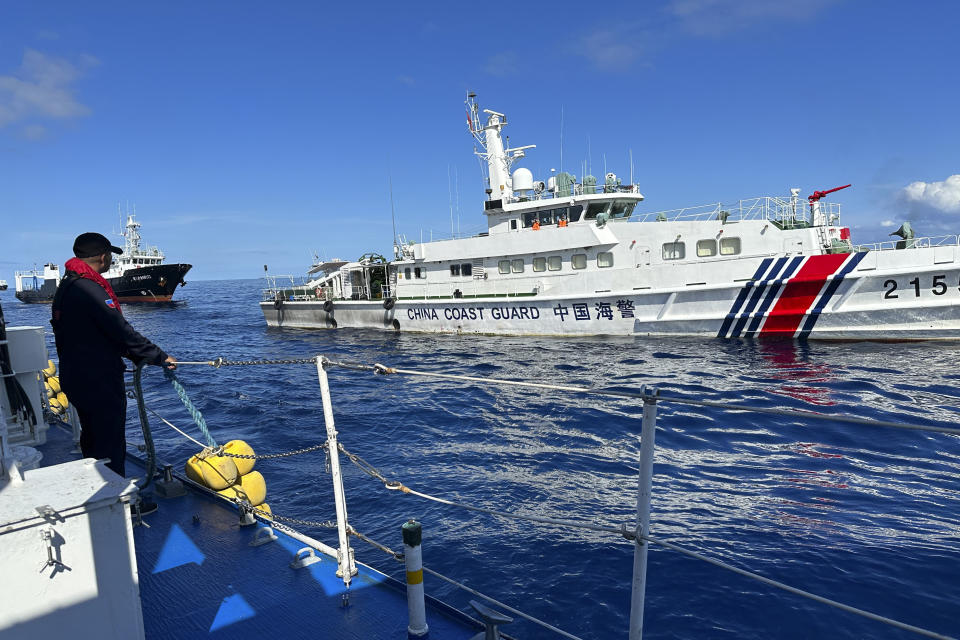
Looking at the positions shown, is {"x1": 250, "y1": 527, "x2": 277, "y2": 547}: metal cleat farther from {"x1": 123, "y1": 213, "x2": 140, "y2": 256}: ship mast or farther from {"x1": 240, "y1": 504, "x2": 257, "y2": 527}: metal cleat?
{"x1": 123, "y1": 213, "x2": 140, "y2": 256}: ship mast

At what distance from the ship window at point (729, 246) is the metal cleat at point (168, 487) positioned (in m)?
15.9

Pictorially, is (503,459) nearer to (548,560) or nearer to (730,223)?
(548,560)

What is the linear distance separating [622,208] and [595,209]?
1209 mm

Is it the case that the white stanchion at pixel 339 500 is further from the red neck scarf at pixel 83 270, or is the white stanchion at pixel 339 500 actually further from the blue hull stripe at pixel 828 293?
the blue hull stripe at pixel 828 293

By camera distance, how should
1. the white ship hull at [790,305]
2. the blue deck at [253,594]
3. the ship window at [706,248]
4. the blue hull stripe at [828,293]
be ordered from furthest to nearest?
the ship window at [706,248] → the blue hull stripe at [828,293] → the white ship hull at [790,305] → the blue deck at [253,594]

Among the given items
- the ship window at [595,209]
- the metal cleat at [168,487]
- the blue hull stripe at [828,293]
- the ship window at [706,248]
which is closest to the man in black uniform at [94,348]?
the metal cleat at [168,487]

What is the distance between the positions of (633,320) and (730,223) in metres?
3.97

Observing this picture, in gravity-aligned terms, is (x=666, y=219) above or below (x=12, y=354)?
above

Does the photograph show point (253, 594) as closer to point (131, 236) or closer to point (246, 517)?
point (246, 517)

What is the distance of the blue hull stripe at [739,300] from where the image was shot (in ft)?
50.0

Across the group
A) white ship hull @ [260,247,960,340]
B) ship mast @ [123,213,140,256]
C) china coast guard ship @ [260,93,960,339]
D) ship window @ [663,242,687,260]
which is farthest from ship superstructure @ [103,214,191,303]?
ship window @ [663,242,687,260]

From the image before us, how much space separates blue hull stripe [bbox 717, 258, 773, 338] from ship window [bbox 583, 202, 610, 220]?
5406mm

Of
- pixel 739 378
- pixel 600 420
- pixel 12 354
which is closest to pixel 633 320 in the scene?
pixel 739 378

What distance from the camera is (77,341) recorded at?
323 cm
